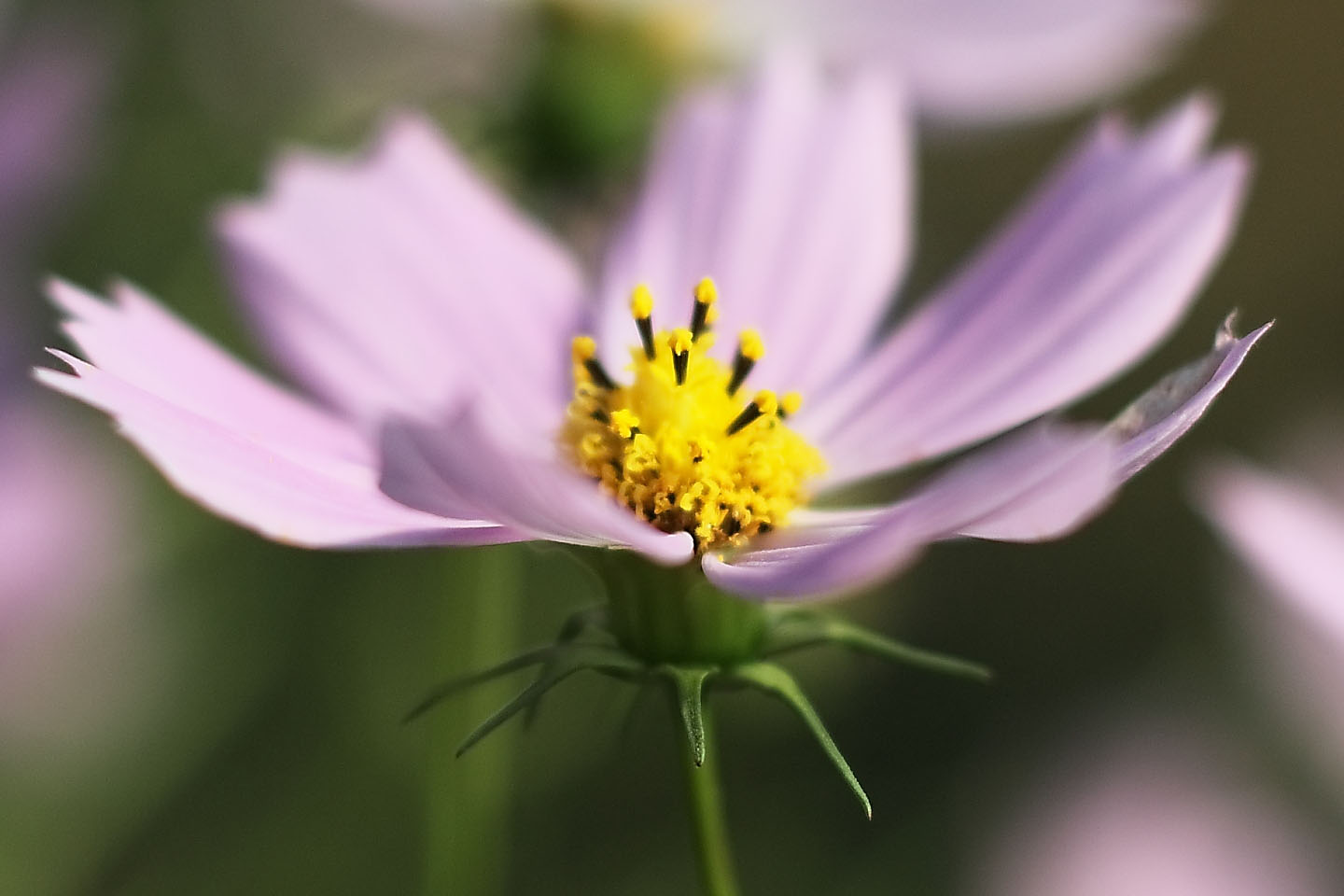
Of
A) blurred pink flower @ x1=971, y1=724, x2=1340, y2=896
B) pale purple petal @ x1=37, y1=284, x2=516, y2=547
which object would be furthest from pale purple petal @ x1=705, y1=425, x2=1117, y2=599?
blurred pink flower @ x1=971, y1=724, x2=1340, y2=896

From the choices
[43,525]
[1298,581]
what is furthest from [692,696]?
[43,525]

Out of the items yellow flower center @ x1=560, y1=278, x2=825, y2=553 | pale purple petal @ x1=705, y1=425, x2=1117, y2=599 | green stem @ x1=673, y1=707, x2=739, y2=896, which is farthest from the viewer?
yellow flower center @ x1=560, y1=278, x2=825, y2=553

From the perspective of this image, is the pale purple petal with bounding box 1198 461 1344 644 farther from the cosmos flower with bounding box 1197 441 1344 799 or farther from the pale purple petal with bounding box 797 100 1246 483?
the pale purple petal with bounding box 797 100 1246 483

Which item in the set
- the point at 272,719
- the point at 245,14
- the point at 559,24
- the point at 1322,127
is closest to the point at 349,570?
the point at 272,719

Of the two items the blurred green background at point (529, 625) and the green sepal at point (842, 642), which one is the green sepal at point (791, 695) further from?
the blurred green background at point (529, 625)

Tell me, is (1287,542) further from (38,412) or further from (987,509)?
(38,412)

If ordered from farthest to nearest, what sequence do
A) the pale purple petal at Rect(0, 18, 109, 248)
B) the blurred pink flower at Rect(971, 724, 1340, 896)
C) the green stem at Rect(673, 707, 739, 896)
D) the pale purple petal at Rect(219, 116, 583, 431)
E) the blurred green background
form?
1. the blurred pink flower at Rect(971, 724, 1340, 896)
2. the blurred green background
3. the pale purple petal at Rect(0, 18, 109, 248)
4. the pale purple petal at Rect(219, 116, 583, 431)
5. the green stem at Rect(673, 707, 739, 896)
